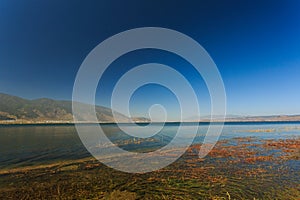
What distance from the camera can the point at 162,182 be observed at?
51.9 ft

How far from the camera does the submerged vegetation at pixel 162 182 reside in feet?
42.8

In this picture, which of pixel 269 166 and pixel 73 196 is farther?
pixel 269 166

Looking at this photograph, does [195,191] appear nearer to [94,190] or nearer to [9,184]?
[94,190]

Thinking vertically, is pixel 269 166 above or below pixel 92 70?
below

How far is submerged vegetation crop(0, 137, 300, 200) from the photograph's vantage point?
42.8ft

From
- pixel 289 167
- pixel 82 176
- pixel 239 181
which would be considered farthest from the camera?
pixel 289 167

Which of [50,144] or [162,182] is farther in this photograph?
[50,144]

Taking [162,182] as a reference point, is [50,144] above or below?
above

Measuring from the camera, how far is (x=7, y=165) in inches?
900

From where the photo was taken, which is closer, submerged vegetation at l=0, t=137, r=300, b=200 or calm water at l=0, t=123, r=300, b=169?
submerged vegetation at l=0, t=137, r=300, b=200

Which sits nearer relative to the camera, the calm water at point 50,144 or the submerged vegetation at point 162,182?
the submerged vegetation at point 162,182

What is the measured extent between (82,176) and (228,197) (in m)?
12.6

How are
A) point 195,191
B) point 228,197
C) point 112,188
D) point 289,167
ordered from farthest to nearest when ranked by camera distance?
point 289,167
point 112,188
point 195,191
point 228,197

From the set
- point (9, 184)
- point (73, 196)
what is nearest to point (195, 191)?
point (73, 196)
